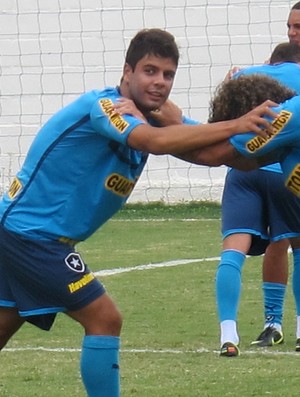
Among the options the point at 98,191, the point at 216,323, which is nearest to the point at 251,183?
the point at 216,323

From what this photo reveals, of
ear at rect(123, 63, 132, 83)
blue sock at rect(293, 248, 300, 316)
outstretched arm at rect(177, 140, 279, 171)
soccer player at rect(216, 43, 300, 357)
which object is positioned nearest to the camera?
outstretched arm at rect(177, 140, 279, 171)

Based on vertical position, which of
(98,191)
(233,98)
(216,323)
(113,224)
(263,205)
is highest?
(233,98)

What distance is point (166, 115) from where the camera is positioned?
223 inches

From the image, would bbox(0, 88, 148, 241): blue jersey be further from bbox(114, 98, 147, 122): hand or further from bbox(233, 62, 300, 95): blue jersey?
bbox(233, 62, 300, 95): blue jersey

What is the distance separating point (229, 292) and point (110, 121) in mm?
2454

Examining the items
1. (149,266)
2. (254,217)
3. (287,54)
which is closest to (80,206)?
(254,217)

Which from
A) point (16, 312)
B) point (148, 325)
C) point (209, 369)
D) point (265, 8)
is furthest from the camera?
point (265, 8)

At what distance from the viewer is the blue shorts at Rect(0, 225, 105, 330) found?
544 centimetres

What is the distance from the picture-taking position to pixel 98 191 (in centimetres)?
549

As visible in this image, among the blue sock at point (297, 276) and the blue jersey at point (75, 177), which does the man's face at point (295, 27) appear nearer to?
the blue sock at point (297, 276)

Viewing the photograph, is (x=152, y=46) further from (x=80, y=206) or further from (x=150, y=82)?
(x=80, y=206)

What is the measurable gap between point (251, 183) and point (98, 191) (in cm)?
240

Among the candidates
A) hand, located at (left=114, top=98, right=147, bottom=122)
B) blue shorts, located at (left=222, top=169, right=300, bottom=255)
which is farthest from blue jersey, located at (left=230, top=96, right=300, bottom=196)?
blue shorts, located at (left=222, top=169, right=300, bottom=255)

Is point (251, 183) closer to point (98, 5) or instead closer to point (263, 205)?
point (263, 205)
